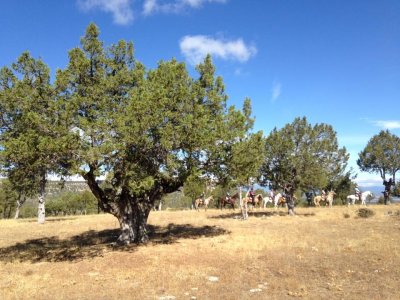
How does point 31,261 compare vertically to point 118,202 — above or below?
below

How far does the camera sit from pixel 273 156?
4506 cm

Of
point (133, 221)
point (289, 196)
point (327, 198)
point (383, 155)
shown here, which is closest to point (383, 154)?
point (383, 155)

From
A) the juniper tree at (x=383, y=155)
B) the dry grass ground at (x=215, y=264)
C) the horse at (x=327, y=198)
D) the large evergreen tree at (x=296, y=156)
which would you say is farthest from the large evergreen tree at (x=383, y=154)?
the dry grass ground at (x=215, y=264)

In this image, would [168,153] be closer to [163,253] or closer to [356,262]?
[163,253]

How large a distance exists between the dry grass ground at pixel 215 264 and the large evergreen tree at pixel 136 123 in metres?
4.46

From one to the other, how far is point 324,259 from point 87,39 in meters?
21.6

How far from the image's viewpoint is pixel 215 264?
1927 centimetres

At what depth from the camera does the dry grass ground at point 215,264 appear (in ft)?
47.8

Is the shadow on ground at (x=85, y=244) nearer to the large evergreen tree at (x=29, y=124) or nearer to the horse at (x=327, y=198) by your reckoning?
the large evergreen tree at (x=29, y=124)

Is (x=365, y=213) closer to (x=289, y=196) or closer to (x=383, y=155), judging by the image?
(x=289, y=196)

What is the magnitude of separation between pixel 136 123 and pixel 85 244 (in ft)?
44.5

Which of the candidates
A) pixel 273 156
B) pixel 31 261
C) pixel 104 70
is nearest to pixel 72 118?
pixel 104 70

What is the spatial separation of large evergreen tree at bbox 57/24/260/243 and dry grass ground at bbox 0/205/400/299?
4.46 m

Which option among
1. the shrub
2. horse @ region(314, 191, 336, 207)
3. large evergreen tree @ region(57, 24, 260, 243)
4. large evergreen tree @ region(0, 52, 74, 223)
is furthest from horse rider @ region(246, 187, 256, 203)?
large evergreen tree @ region(0, 52, 74, 223)
